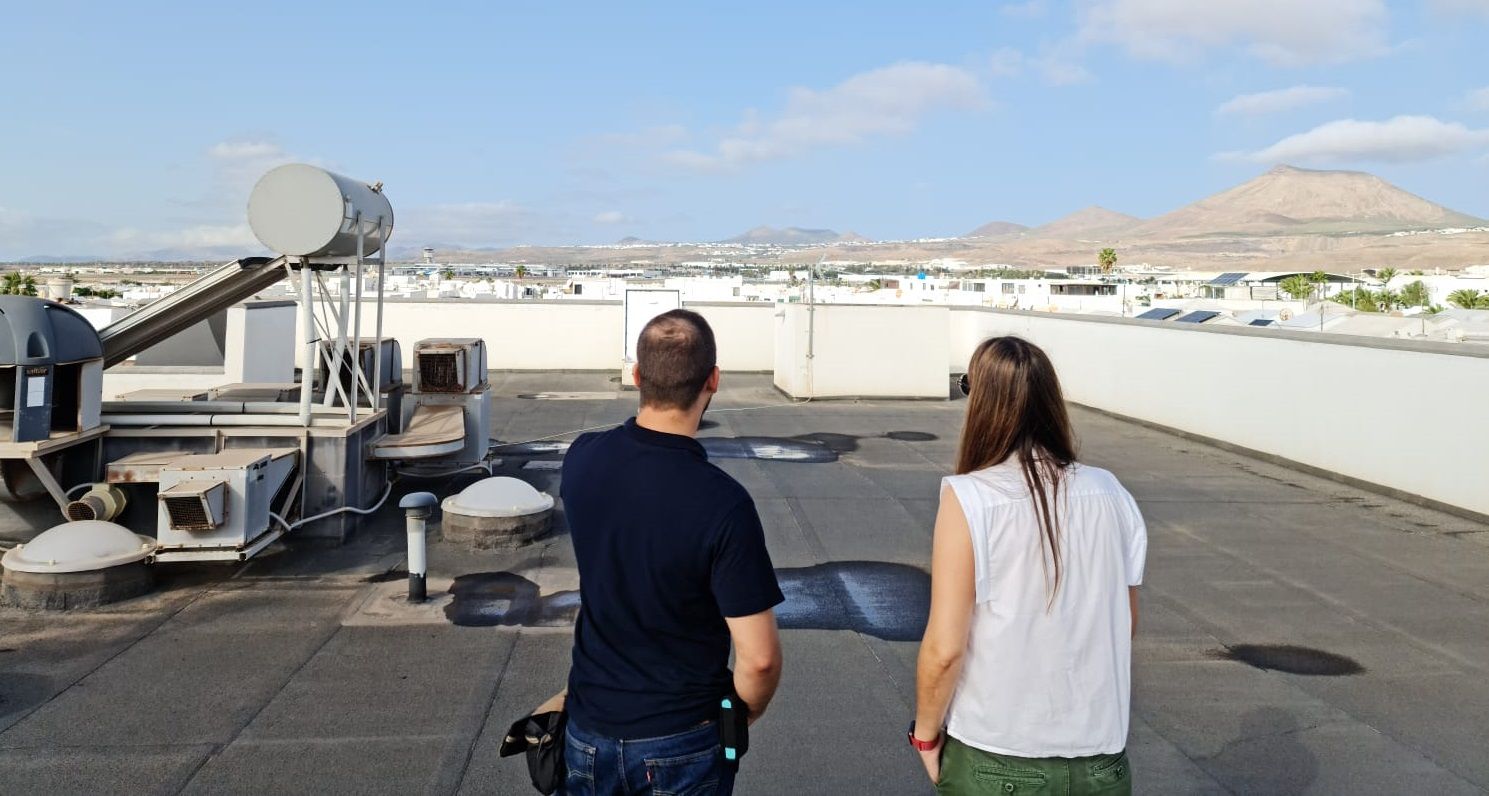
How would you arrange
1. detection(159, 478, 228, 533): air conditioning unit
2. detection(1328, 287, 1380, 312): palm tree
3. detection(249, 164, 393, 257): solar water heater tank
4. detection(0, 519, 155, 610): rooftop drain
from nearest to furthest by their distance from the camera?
1. detection(0, 519, 155, 610): rooftop drain
2. detection(159, 478, 228, 533): air conditioning unit
3. detection(249, 164, 393, 257): solar water heater tank
4. detection(1328, 287, 1380, 312): palm tree

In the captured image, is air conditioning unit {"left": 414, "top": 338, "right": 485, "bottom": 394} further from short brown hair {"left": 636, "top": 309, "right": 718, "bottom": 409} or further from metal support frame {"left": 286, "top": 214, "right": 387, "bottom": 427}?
short brown hair {"left": 636, "top": 309, "right": 718, "bottom": 409}

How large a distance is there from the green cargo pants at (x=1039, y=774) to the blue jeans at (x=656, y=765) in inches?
22.8

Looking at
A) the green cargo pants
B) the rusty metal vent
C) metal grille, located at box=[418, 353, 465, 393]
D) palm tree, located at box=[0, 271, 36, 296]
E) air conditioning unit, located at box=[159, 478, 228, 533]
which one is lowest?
the rusty metal vent

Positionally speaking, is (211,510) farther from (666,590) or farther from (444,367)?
(666,590)

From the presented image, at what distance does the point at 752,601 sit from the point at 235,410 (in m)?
7.60

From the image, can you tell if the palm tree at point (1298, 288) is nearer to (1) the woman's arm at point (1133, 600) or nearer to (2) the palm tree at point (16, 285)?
(2) the palm tree at point (16, 285)

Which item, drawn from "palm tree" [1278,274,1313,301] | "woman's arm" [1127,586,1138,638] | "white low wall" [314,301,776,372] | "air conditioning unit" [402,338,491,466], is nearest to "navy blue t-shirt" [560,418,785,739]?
"woman's arm" [1127,586,1138,638]

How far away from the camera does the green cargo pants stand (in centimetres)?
257

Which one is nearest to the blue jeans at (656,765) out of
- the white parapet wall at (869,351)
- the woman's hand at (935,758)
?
the woman's hand at (935,758)

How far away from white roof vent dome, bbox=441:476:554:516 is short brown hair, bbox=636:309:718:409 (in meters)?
6.29

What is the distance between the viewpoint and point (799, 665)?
241 inches

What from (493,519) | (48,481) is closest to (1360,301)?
(493,519)

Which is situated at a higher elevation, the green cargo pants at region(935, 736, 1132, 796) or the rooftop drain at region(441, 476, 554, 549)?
the green cargo pants at region(935, 736, 1132, 796)

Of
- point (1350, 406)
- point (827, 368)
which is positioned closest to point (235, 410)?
point (1350, 406)
